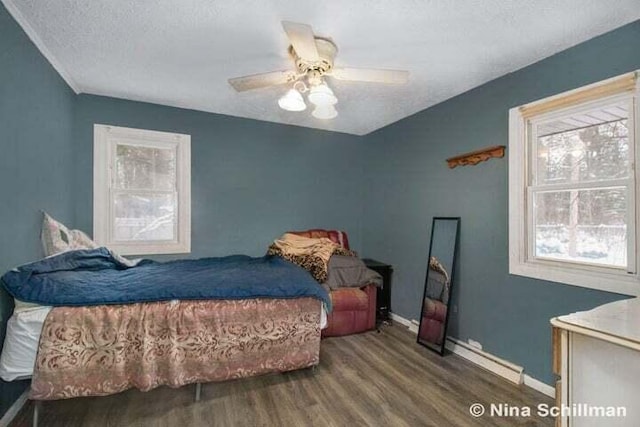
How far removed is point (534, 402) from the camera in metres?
2.03

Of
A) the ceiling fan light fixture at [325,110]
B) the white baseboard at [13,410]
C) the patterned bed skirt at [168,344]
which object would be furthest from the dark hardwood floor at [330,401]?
the ceiling fan light fixture at [325,110]

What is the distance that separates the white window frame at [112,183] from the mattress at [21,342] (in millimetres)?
1498

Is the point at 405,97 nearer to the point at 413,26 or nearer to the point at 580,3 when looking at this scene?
the point at 413,26

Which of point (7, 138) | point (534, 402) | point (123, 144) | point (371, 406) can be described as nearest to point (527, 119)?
point (534, 402)

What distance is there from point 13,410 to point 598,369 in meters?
3.04

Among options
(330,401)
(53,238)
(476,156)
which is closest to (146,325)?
(53,238)

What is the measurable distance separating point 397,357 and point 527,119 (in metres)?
2.30

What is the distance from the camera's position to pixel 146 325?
6.09ft

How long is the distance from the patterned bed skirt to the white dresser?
5.11ft

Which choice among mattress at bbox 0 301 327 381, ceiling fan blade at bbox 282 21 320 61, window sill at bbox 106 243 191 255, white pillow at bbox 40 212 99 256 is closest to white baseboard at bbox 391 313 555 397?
ceiling fan blade at bbox 282 21 320 61

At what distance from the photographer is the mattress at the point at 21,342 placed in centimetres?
163

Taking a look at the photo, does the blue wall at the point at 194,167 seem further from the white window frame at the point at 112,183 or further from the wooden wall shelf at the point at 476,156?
the wooden wall shelf at the point at 476,156

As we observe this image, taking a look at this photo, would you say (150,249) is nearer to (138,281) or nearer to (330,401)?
(138,281)

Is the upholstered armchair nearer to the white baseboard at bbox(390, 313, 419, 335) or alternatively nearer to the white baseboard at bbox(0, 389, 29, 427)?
the white baseboard at bbox(390, 313, 419, 335)
